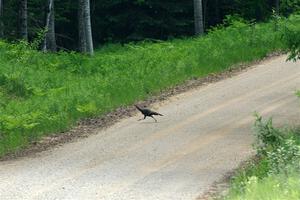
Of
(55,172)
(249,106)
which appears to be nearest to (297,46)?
(249,106)

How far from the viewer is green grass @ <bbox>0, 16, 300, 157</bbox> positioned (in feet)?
45.9

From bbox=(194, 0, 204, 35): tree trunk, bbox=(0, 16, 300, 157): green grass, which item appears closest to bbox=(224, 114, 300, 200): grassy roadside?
bbox=(0, 16, 300, 157): green grass

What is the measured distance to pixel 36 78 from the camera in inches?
719

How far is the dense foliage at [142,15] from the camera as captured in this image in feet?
114

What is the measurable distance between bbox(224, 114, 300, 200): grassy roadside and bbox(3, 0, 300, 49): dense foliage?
77.8ft

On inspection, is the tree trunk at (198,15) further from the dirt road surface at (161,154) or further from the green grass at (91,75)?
the dirt road surface at (161,154)

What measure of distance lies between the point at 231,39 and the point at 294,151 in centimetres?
1474

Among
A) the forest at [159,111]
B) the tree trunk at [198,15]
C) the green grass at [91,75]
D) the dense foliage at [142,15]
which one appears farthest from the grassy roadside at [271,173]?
the dense foliage at [142,15]

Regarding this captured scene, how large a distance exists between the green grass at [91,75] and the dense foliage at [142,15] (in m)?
9.40

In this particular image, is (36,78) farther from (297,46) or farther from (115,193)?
(115,193)

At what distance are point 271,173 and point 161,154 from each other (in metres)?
3.32

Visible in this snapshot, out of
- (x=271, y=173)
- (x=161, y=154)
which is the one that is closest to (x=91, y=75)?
(x=161, y=154)

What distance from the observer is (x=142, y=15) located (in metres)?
36.2

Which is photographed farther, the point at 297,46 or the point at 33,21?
the point at 33,21
